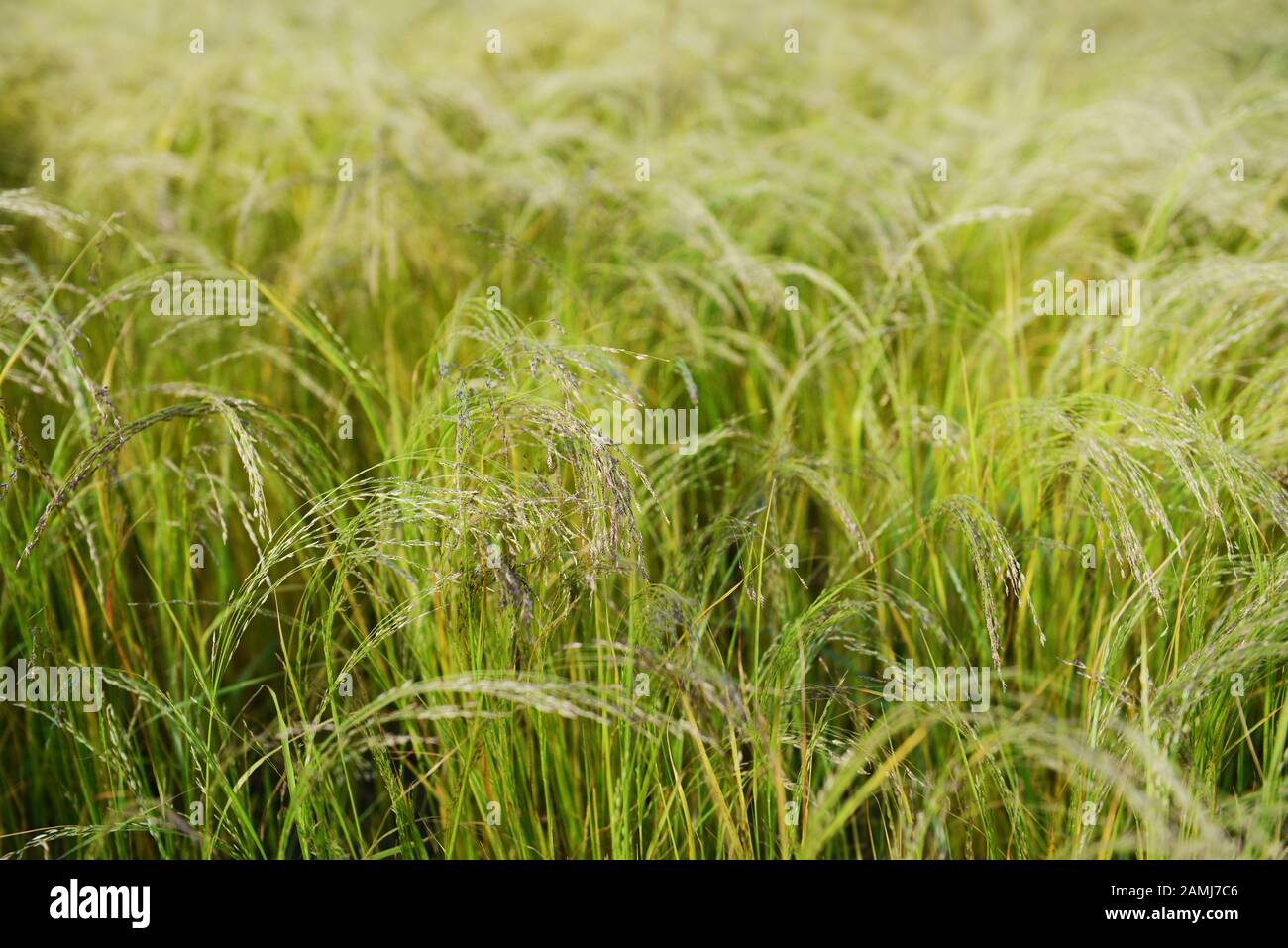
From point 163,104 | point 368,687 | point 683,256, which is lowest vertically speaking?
point 368,687

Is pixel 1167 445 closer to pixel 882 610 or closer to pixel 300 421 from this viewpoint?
pixel 882 610

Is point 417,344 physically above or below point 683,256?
below

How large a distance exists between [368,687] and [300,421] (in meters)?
0.47

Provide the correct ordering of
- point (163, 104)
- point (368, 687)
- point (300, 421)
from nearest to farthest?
point (368, 687)
point (300, 421)
point (163, 104)

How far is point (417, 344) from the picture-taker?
178cm

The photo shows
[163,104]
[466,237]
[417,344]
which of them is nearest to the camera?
[417,344]

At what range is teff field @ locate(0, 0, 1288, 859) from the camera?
3.67 ft

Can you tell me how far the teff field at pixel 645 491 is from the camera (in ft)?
3.67

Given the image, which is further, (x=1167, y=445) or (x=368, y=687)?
(x=368, y=687)

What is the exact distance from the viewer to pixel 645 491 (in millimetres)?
1425
